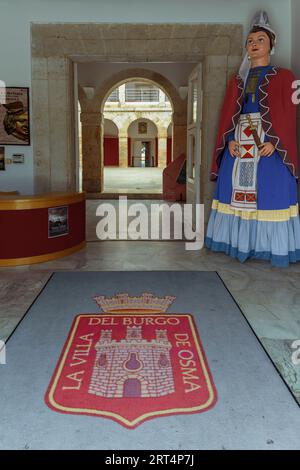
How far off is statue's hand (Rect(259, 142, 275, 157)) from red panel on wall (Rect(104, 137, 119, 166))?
2412 centimetres

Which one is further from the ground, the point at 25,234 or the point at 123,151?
the point at 123,151

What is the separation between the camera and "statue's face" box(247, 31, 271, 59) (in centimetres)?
454

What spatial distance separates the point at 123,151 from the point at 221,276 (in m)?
24.1

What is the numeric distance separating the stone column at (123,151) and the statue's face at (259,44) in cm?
2290

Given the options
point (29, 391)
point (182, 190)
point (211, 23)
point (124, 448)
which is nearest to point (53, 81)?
point (211, 23)

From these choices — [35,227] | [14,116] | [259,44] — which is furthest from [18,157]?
[259,44]

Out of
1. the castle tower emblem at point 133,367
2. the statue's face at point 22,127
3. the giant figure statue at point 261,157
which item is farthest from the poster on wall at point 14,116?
the castle tower emblem at point 133,367

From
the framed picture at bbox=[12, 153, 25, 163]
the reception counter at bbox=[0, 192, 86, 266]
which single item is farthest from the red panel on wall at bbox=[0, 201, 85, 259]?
the framed picture at bbox=[12, 153, 25, 163]

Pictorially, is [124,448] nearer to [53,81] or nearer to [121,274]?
[121,274]

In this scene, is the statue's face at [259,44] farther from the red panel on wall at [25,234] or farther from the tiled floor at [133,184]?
the tiled floor at [133,184]

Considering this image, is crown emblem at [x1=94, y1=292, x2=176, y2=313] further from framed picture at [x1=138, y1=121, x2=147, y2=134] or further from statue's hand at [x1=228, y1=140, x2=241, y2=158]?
framed picture at [x1=138, y1=121, x2=147, y2=134]

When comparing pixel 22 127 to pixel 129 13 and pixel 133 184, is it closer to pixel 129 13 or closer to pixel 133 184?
pixel 129 13

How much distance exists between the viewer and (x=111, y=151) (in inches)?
1121

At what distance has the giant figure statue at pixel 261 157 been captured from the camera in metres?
4.45
